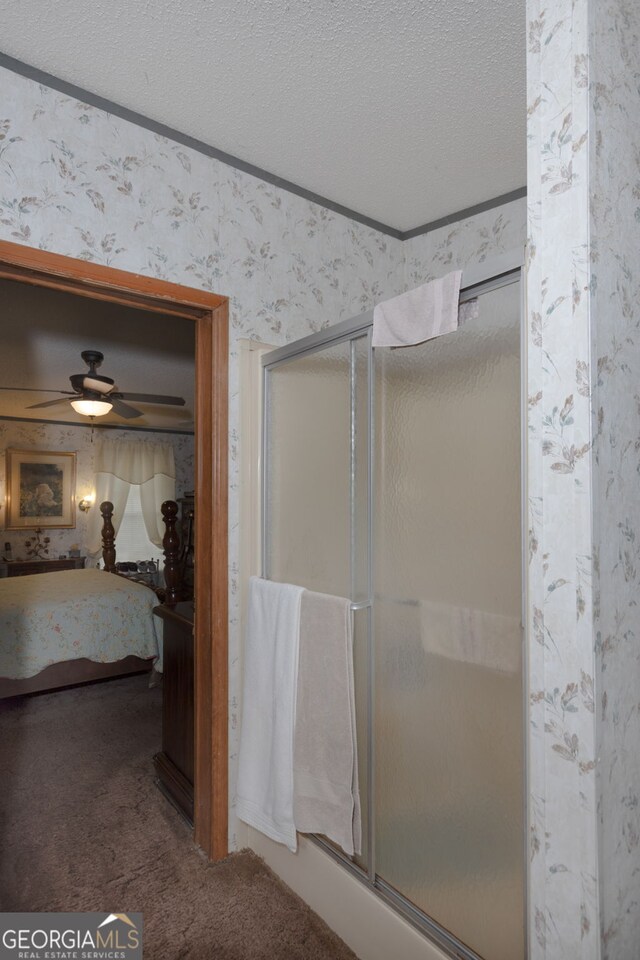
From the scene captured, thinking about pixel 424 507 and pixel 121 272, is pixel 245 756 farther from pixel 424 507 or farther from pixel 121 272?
pixel 121 272

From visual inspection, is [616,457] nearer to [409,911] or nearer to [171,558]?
[409,911]

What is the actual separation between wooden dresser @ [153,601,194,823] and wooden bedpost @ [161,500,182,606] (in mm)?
663

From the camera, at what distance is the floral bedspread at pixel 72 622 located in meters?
3.68

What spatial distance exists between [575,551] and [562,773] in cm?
41

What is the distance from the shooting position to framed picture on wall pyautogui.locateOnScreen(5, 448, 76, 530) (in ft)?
14.9

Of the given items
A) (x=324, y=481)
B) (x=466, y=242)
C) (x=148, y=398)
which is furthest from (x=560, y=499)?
(x=148, y=398)

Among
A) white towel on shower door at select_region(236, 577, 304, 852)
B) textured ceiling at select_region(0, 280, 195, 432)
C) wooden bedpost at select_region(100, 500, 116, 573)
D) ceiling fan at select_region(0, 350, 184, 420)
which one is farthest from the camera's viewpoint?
wooden bedpost at select_region(100, 500, 116, 573)

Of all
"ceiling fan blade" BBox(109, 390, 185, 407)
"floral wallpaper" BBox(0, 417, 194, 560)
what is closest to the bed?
"floral wallpaper" BBox(0, 417, 194, 560)

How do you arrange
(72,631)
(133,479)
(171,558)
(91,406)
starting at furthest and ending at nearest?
(133,479) < (72,631) < (91,406) < (171,558)

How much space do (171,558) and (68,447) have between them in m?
1.81

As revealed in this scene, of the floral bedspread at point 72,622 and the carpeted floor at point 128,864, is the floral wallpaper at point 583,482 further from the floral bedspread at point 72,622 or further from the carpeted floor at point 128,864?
the floral bedspread at point 72,622

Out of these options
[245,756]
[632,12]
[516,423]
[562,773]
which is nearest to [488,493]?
[516,423]

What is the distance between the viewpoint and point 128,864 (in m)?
2.03

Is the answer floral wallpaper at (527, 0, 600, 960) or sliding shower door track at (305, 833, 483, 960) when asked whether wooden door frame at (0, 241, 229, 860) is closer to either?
sliding shower door track at (305, 833, 483, 960)
